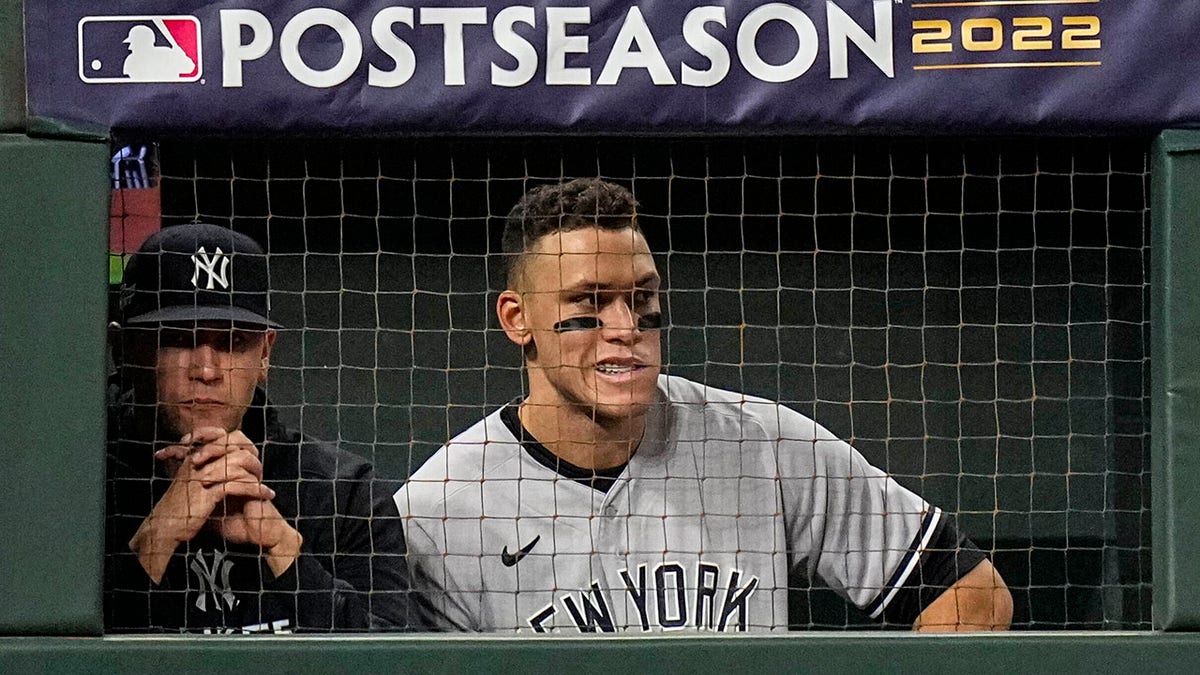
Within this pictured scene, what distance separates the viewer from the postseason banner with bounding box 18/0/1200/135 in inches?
107

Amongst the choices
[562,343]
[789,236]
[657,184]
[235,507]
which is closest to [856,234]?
[789,236]

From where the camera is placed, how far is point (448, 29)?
2748 mm

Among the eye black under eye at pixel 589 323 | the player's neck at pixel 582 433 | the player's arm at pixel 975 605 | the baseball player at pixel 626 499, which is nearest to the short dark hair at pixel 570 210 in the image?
the baseball player at pixel 626 499

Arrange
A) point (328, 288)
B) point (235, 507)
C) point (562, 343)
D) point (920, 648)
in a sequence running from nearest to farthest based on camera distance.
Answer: point (920, 648) → point (235, 507) → point (562, 343) → point (328, 288)

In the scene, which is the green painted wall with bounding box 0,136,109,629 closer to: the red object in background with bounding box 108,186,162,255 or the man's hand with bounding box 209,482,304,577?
the man's hand with bounding box 209,482,304,577

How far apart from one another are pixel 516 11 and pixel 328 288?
1183mm

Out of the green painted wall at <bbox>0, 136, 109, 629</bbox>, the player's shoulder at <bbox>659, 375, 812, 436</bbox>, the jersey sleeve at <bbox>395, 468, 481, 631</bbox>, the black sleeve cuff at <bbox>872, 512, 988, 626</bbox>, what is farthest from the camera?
the player's shoulder at <bbox>659, 375, 812, 436</bbox>

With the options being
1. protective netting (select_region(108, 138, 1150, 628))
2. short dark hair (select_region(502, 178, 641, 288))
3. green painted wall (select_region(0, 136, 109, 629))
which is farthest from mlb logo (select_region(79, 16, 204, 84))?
protective netting (select_region(108, 138, 1150, 628))

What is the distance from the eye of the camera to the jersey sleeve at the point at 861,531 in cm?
325

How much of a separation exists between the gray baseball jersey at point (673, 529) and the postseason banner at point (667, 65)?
0.73m

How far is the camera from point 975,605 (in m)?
3.21

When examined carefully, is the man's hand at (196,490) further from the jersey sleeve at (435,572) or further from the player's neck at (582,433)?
the player's neck at (582,433)

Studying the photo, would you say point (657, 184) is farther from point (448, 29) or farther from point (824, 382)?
point (448, 29)

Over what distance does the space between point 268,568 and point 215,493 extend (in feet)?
0.64
